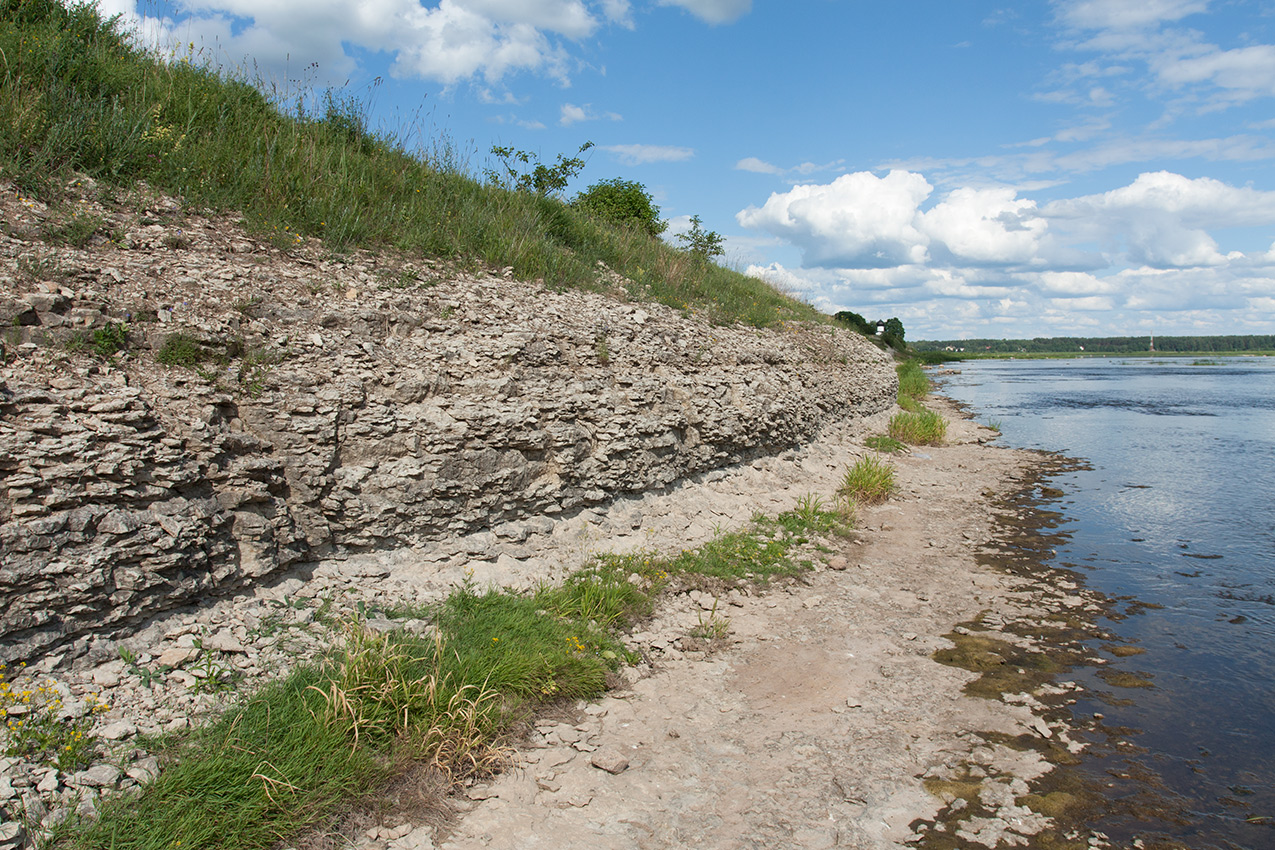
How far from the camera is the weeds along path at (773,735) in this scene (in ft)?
13.0

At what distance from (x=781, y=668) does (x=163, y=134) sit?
321 inches

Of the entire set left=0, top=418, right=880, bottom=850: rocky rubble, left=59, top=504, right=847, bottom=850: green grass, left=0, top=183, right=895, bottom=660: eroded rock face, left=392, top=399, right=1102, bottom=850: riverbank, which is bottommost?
left=392, top=399, right=1102, bottom=850: riverbank

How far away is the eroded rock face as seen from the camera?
4.43 m

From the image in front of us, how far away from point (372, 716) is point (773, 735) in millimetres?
2791

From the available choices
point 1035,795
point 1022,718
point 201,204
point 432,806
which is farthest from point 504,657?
point 201,204

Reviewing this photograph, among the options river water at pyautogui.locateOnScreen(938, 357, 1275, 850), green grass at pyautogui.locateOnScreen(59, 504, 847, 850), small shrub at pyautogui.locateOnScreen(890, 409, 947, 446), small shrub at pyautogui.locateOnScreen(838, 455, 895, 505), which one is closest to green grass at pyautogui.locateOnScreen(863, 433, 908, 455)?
small shrub at pyautogui.locateOnScreen(890, 409, 947, 446)

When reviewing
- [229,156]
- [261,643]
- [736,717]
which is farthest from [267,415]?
[736,717]

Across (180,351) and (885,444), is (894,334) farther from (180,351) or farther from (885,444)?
(180,351)

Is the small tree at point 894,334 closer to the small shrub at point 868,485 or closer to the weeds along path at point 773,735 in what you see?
the small shrub at point 868,485

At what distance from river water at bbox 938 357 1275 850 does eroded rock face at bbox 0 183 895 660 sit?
208 inches

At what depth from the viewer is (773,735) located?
493cm

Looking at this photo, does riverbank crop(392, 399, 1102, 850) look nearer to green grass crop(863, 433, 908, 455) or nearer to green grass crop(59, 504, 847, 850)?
green grass crop(59, 504, 847, 850)

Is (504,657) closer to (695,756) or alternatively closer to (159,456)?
(695,756)

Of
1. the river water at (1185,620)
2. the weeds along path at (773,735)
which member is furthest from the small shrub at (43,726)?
the river water at (1185,620)
